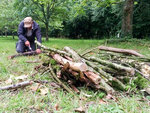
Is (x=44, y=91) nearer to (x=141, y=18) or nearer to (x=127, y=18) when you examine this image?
(x=127, y=18)

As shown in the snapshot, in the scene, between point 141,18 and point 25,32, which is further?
point 141,18

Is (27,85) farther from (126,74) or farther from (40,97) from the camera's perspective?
(126,74)

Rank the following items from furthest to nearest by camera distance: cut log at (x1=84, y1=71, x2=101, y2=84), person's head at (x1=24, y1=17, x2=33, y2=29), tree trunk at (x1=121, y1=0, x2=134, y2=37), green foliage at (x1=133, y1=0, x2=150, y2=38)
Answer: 1. green foliage at (x1=133, y1=0, x2=150, y2=38)
2. tree trunk at (x1=121, y1=0, x2=134, y2=37)
3. person's head at (x1=24, y1=17, x2=33, y2=29)
4. cut log at (x1=84, y1=71, x2=101, y2=84)

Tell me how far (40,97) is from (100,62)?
0.85m

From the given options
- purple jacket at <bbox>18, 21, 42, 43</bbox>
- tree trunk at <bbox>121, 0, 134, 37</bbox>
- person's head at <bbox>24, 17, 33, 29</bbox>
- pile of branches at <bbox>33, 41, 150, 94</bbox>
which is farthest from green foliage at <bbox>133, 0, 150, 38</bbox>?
pile of branches at <bbox>33, 41, 150, 94</bbox>

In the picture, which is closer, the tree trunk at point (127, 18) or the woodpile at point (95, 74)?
the woodpile at point (95, 74)

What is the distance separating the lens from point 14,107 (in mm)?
1108

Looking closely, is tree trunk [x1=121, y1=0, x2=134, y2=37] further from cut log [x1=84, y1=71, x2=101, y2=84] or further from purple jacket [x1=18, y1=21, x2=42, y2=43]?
cut log [x1=84, y1=71, x2=101, y2=84]

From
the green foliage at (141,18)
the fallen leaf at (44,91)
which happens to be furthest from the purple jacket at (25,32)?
the green foliage at (141,18)

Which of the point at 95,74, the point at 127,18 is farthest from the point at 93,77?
the point at 127,18

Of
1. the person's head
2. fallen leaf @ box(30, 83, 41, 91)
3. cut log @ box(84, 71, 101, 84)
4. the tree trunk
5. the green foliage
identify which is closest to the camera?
cut log @ box(84, 71, 101, 84)

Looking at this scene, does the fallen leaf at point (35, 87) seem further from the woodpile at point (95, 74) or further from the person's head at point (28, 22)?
the person's head at point (28, 22)

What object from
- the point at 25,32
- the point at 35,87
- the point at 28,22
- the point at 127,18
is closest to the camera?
the point at 35,87

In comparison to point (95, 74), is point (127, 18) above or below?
above
